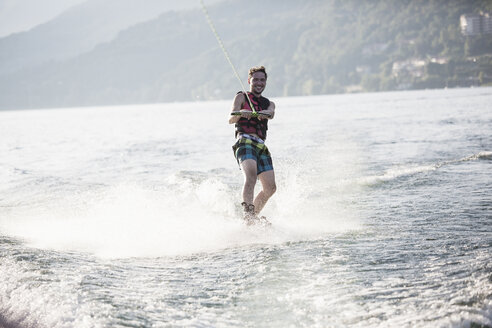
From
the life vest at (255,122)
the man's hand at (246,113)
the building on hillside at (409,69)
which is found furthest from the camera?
the building on hillside at (409,69)

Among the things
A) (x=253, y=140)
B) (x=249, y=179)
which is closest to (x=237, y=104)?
Result: (x=253, y=140)

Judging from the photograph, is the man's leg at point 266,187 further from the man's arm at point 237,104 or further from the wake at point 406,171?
the wake at point 406,171

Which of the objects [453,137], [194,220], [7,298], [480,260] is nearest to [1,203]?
[194,220]

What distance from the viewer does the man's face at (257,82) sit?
22.5 feet

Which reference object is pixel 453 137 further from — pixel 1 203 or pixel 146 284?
pixel 146 284

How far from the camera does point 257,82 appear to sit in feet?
22.5

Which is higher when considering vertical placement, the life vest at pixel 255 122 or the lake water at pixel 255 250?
the life vest at pixel 255 122

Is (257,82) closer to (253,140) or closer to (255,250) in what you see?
(253,140)

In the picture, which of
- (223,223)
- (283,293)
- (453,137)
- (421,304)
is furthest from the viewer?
(453,137)

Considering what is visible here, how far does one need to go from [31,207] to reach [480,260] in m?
7.58

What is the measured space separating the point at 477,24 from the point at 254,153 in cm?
20548

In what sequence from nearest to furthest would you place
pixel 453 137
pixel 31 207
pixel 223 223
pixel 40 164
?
pixel 223 223
pixel 31 207
pixel 40 164
pixel 453 137

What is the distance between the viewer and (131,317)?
372 centimetres

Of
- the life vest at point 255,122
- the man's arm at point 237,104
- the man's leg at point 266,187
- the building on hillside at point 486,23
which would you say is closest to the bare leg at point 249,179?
the man's leg at point 266,187
